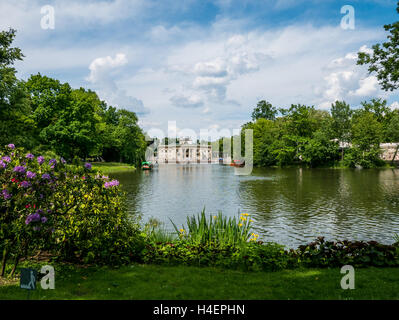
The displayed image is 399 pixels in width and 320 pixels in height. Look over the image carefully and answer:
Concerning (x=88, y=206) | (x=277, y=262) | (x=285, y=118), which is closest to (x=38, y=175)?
(x=88, y=206)

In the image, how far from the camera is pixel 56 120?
46.8 metres

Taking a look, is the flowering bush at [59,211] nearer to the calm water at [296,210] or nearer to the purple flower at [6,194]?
the purple flower at [6,194]

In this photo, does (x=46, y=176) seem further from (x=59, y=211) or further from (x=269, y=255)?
(x=269, y=255)

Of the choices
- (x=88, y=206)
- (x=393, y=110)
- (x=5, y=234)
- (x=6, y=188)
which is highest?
(x=393, y=110)

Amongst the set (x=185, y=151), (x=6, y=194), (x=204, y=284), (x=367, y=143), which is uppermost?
(x=185, y=151)

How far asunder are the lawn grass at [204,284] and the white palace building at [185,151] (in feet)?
470

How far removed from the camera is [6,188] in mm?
6004

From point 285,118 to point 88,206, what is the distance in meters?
76.6

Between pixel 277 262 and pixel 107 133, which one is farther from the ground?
pixel 107 133

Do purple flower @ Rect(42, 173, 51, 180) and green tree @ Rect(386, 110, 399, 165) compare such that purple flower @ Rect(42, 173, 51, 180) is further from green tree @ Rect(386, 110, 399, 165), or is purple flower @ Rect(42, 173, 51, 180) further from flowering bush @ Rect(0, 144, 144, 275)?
green tree @ Rect(386, 110, 399, 165)

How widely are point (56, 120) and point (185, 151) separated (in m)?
114

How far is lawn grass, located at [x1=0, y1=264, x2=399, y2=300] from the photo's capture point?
18.1 ft

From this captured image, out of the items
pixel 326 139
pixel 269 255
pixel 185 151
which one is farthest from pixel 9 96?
pixel 185 151
